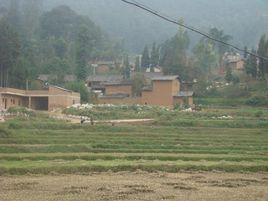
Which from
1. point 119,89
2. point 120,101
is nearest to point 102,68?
point 119,89

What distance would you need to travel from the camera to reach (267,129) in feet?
137

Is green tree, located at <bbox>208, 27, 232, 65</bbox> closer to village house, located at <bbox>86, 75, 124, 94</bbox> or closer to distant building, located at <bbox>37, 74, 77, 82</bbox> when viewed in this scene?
village house, located at <bbox>86, 75, 124, 94</bbox>

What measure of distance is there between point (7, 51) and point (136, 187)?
50430 millimetres

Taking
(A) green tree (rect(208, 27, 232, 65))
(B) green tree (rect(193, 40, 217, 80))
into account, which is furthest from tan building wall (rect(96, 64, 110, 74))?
(A) green tree (rect(208, 27, 232, 65))

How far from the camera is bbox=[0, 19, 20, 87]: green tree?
6378 centimetres

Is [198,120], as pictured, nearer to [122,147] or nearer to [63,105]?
[122,147]

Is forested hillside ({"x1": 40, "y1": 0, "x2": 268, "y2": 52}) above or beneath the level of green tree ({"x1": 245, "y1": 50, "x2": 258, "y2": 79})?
above

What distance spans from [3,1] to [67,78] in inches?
3024

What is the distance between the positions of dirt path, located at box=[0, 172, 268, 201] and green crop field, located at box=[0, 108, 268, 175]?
1.83 meters

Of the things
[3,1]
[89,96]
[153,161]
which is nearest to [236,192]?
[153,161]

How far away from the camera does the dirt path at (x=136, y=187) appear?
1497cm

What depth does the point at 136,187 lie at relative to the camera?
16.8 metres

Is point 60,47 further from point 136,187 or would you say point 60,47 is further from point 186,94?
point 136,187

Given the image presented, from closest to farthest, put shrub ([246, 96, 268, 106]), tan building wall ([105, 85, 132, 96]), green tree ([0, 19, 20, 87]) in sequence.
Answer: shrub ([246, 96, 268, 106]), green tree ([0, 19, 20, 87]), tan building wall ([105, 85, 132, 96])
